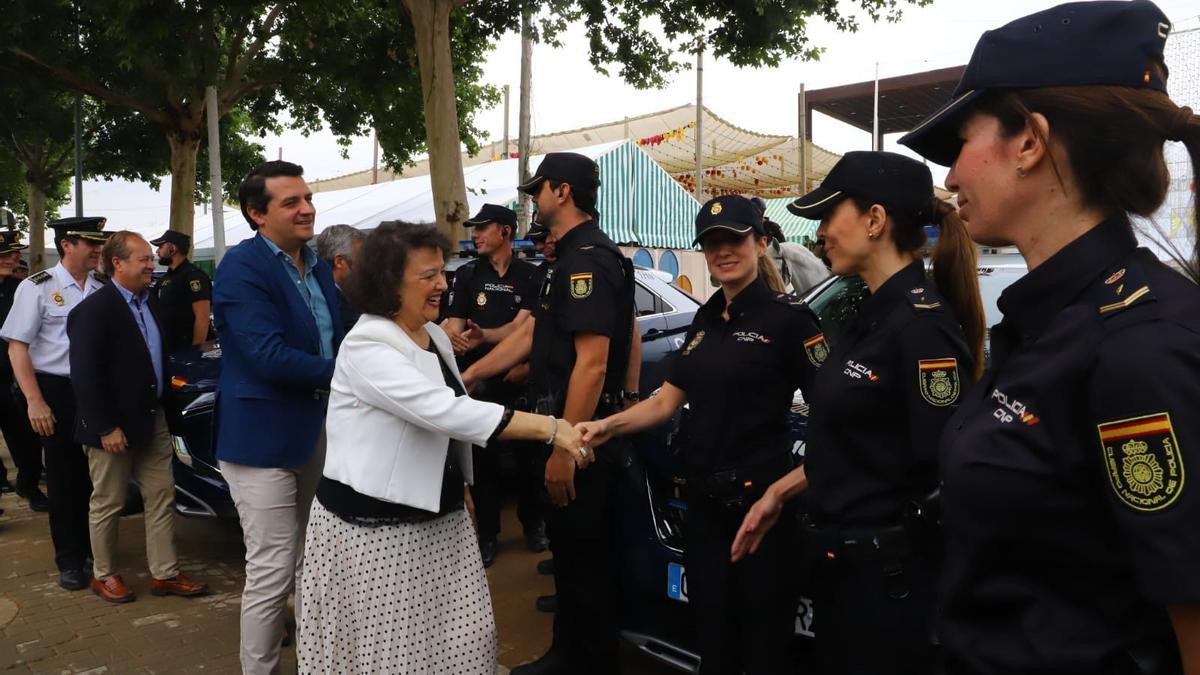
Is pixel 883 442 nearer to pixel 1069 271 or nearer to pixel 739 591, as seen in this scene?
pixel 739 591

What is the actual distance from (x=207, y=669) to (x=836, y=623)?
9.50ft

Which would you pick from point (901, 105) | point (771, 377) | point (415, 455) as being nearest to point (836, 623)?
point (771, 377)

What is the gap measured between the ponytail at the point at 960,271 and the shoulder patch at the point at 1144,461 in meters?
1.28

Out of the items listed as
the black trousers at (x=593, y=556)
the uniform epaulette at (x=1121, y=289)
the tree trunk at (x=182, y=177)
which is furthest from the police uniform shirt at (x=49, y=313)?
the tree trunk at (x=182, y=177)

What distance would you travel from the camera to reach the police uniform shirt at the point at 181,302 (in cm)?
647

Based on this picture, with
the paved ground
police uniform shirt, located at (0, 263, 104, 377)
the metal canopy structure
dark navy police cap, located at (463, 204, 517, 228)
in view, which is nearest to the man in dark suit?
the paved ground

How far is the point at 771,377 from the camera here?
270cm

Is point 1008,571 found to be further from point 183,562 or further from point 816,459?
point 183,562

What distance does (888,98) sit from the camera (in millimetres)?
33562

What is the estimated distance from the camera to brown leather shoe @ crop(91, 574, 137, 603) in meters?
4.62

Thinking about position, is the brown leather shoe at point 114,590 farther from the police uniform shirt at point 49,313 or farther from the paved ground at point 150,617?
the police uniform shirt at point 49,313

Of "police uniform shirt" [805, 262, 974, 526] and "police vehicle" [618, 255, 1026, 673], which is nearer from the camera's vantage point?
"police uniform shirt" [805, 262, 974, 526]

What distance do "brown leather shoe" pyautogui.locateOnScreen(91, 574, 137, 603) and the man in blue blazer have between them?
169 cm

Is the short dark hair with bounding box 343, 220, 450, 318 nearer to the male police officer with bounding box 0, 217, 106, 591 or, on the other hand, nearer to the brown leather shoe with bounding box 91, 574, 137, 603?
the brown leather shoe with bounding box 91, 574, 137, 603
